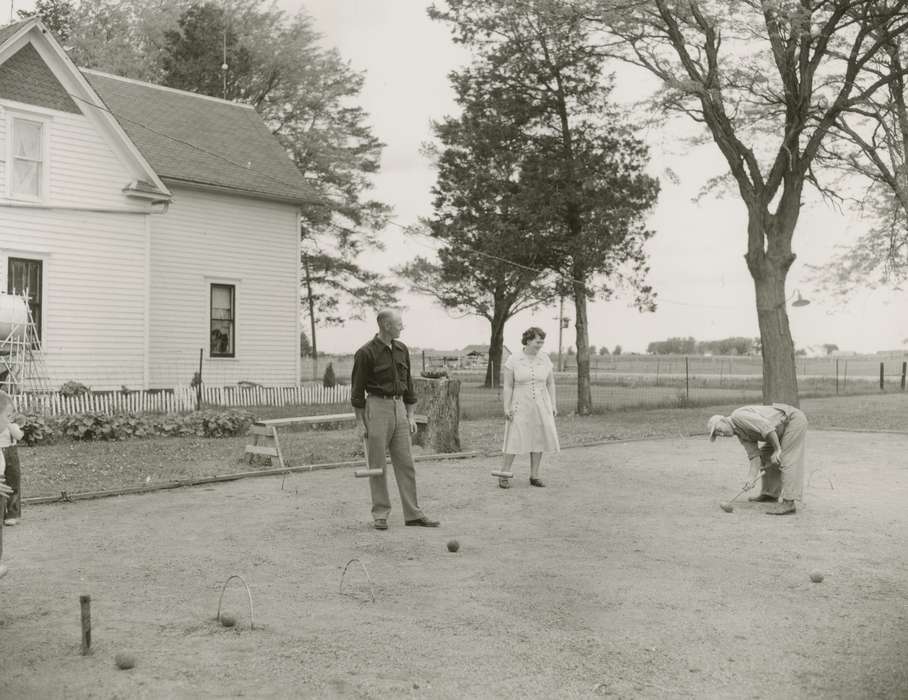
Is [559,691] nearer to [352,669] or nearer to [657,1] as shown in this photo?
[352,669]

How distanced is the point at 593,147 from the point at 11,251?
15.4 metres

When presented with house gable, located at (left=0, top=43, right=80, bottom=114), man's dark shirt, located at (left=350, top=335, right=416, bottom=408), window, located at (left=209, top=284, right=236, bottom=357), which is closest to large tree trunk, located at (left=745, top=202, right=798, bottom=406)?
window, located at (left=209, top=284, right=236, bottom=357)

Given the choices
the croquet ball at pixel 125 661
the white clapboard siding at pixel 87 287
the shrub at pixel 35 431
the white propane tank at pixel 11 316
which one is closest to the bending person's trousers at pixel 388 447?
the croquet ball at pixel 125 661

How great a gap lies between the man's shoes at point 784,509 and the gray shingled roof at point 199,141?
18835 millimetres

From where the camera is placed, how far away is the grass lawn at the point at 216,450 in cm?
1222

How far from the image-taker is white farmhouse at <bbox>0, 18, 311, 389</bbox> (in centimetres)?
2133

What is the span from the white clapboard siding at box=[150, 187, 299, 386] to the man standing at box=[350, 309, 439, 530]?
16652 mm

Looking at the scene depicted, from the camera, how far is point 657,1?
22.4m

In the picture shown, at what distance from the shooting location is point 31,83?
69.5 feet

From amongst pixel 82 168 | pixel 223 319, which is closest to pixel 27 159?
pixel 82 168

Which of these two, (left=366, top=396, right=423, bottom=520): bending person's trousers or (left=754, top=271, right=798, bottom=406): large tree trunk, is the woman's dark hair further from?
(left=754, top=271, right=798, bottom=406): large tree trunk

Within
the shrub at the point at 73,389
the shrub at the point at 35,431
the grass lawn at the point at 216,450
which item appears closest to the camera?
the grass lawn at the point at 216,450

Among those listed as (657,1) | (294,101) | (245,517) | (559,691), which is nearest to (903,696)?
(559,691)

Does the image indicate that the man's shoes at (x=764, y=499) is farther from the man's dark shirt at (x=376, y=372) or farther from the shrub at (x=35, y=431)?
the shrub at (x=35, y=431)
